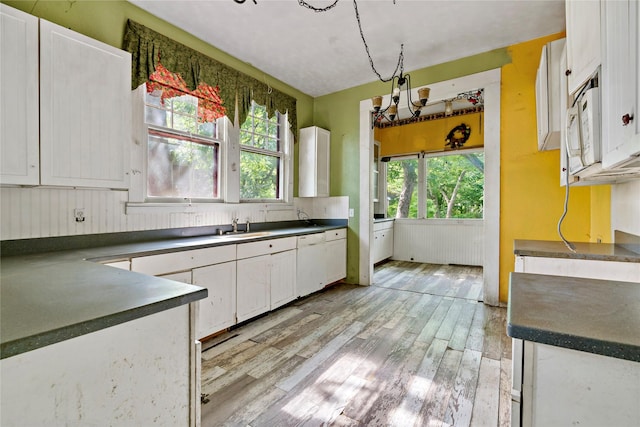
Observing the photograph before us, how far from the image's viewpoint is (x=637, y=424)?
0.59m

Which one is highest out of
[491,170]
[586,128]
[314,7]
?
[314,7]

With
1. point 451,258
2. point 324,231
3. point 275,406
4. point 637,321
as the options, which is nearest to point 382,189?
point 451,258

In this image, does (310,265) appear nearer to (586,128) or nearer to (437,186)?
(586,128)

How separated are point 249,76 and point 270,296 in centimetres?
260

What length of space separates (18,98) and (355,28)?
2.64 meters

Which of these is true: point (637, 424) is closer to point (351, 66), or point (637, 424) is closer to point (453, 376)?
point (453, 376)

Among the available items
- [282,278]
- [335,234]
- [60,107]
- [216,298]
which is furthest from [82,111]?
[335,234]

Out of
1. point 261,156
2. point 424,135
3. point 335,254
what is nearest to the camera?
point 261,156

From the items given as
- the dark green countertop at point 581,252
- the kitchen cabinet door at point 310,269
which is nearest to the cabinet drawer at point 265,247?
the kitchen cabinet door at point 310,269

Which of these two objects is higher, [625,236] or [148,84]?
[148,84]

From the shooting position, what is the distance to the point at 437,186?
5527 millimetres

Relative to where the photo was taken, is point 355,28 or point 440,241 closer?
point 355,28

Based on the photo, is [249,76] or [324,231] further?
[324,231]

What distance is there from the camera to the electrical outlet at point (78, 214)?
207 centimetres
